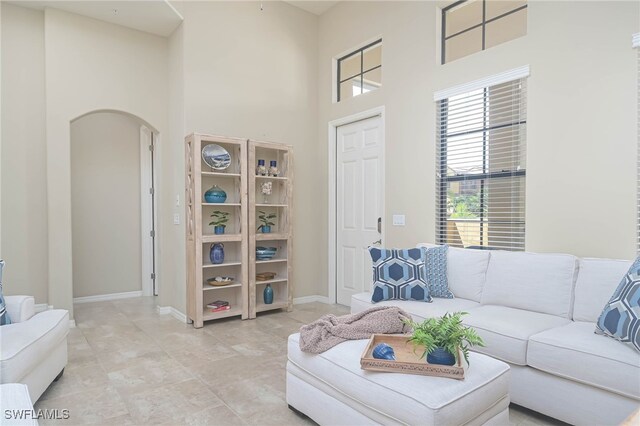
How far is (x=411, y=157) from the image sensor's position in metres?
4.02

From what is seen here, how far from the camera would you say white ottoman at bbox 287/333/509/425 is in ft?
5.25

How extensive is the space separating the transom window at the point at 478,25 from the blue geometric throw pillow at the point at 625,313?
2.11 metres

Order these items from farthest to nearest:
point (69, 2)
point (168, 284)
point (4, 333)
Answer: point (168, 284)
point (69, 2)
point (4, 333)

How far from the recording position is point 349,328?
7.32 ft

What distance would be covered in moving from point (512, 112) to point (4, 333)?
3.91 m

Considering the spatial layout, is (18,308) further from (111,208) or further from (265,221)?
(111,208)

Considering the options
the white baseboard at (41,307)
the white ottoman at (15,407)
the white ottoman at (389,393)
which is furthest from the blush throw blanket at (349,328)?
the white baseboard at (41,307)

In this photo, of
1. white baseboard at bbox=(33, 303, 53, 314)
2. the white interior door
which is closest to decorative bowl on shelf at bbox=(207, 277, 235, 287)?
the white interior door

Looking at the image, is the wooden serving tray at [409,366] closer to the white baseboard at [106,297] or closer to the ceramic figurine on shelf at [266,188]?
the ceramic figurine on shelf at [266,188]

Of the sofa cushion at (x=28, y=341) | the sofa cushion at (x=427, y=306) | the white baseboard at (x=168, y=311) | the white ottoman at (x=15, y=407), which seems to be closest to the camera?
the white ottoman at (x=15, y=407)

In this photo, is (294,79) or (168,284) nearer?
(168,284)

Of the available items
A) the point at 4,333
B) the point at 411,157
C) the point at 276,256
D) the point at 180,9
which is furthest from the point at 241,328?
the point at 180,9

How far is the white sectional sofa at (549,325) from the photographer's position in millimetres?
1945

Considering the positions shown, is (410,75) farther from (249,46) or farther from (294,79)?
(249,46)
